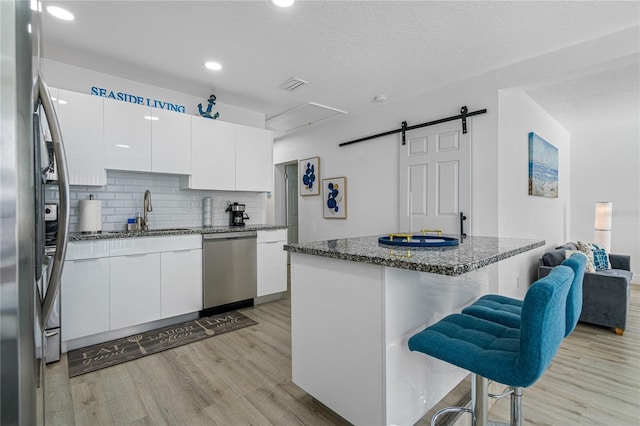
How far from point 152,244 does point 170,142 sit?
A: 1114 millimetres

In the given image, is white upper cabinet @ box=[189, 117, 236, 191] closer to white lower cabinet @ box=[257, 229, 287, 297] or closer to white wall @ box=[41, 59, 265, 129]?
white wall @ box=[41, 59, 265, 129]

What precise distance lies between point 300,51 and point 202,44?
84 centimetres

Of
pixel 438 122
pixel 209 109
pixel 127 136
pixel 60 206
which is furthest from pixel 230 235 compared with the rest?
pixel 438 122

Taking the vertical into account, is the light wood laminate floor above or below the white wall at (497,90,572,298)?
below

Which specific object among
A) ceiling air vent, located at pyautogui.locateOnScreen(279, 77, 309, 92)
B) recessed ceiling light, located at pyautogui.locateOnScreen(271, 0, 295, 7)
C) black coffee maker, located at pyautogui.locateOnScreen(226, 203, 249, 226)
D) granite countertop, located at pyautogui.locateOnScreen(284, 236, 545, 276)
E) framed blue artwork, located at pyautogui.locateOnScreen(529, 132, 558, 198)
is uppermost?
ceiling air vent, located at pyautogui.locateOnScreen(279, 77, 309, 92)

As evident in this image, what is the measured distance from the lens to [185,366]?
92.7 inches

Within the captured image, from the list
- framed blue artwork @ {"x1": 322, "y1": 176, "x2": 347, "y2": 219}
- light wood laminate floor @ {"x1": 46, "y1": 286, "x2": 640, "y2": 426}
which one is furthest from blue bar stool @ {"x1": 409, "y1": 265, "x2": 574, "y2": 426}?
framed blue artwork @ {"x1": 322, "y1": 176, "x2": 347, "y2": 219}

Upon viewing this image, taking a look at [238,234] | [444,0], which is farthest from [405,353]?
[238,234]

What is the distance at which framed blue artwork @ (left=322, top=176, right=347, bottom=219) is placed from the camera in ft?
15.5

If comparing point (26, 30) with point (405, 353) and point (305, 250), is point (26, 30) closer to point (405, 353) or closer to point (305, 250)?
point (305, 250)

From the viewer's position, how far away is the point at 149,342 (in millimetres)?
2766

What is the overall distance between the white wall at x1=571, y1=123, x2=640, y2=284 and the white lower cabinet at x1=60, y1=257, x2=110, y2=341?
6.88m

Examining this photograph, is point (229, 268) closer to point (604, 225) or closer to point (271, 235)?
point (271, 235)

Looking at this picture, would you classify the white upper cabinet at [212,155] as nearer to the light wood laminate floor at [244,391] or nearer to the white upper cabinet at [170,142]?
the white upper cabinet at [170,142]
